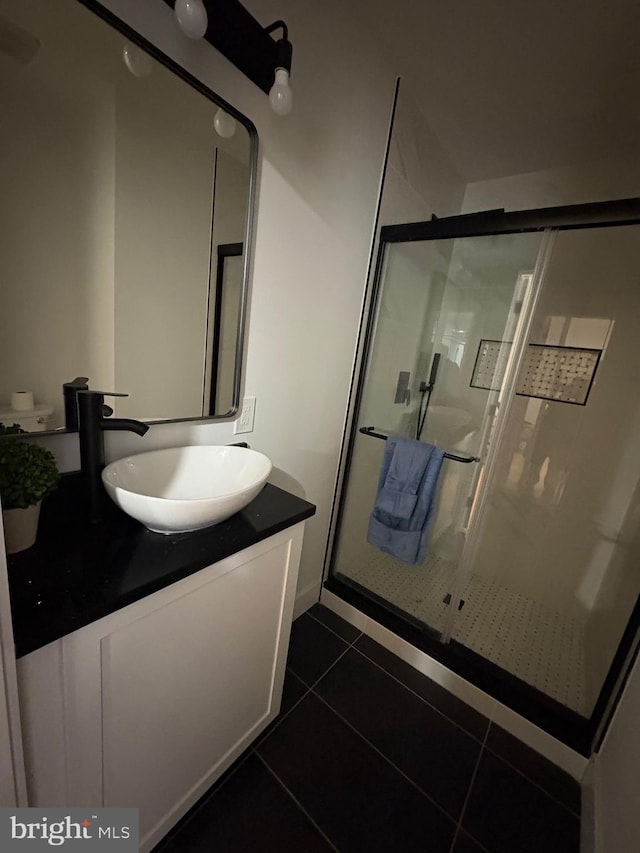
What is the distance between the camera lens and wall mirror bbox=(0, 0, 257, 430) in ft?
2.30

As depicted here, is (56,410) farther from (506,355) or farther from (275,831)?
(506,355)

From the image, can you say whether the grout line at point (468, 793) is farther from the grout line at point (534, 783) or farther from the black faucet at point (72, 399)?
the black faucet at point (72, 399)

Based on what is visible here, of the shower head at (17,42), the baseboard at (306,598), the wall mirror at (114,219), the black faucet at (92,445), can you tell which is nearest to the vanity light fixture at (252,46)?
the wall mirror at (114,219)

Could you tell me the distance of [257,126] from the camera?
1021 mm

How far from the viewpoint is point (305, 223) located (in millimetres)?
1227

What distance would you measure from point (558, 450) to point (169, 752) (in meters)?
2.23

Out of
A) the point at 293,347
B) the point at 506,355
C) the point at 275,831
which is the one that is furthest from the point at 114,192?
the point at 275,831

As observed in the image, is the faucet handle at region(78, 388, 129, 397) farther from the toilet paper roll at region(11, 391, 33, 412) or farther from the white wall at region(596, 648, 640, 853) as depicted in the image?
the white wall at region(596, 648, 640, 853)

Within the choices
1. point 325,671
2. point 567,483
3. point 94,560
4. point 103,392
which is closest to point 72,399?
point 103,392

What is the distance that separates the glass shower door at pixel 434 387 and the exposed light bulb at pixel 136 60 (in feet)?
3.55

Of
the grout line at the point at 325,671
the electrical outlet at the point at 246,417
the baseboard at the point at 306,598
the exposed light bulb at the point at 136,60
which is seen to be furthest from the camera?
the baseboard at the point at 306,598

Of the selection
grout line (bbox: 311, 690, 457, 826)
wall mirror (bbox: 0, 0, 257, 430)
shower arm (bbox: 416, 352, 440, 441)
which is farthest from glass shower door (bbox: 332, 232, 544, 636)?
wall mirror (bbox: 0, 0, 257, 430)

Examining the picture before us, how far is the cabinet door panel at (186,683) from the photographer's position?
68 cm

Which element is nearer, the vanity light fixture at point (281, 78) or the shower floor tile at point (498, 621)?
the vanity light fixture at point (281, 78)
